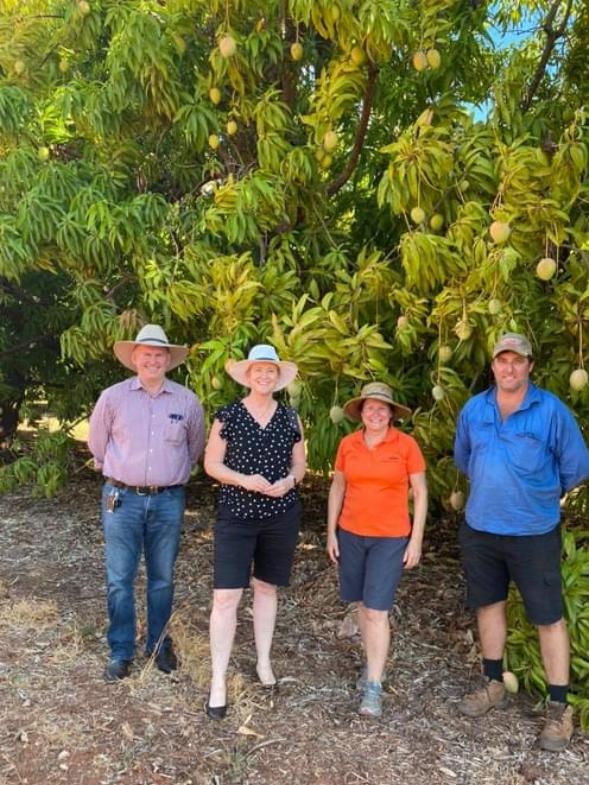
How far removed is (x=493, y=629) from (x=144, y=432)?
1917 mm

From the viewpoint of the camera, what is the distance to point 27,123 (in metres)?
5.23

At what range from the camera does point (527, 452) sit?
3570 millimetres


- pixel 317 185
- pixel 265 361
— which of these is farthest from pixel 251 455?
pixel 317 185

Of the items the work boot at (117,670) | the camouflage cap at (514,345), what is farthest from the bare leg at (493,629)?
the work boot at (117,670)

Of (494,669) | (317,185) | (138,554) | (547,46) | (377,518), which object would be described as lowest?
(494,669)

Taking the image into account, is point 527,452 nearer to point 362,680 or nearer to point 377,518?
point 377,518

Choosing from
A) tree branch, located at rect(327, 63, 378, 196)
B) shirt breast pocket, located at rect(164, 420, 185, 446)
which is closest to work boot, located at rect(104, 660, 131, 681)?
shirt breast pocket, located at rect(164, 420, 185, 446)

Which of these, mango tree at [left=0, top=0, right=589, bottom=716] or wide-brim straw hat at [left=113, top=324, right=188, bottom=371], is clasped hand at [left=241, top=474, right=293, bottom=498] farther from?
wide-brim straw hat at [left=113, top=324, right=188, bottom=371]

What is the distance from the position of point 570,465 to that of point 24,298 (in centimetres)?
549

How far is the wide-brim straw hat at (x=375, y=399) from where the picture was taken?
3.68m

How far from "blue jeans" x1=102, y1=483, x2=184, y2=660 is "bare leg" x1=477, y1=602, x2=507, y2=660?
1.56 metres

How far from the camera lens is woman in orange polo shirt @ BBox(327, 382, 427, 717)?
3.77 metres

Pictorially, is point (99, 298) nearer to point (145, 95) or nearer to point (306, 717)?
point (145, 95)

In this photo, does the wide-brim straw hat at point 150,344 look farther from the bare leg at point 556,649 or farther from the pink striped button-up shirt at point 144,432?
the bare leg at point 556,649
